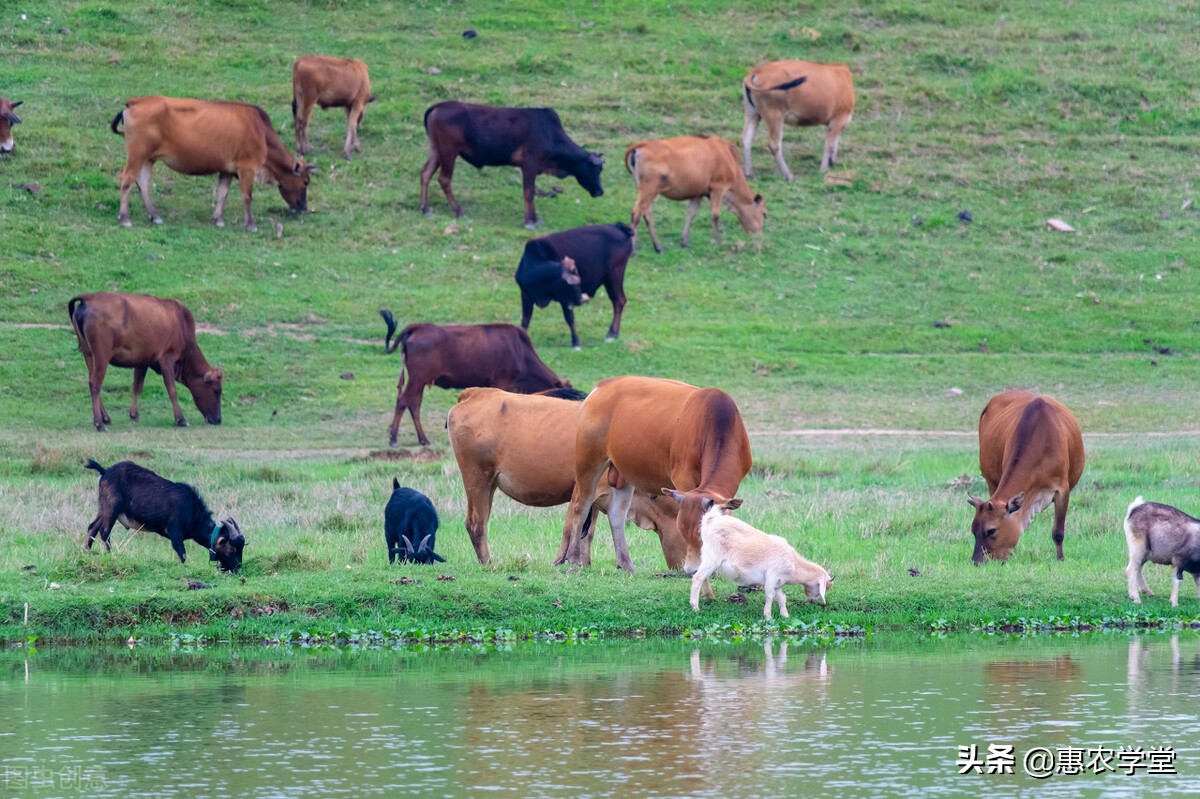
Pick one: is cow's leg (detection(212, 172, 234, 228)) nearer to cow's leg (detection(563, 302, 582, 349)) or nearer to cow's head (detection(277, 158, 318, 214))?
cow's head (detection(277, 158, 318, 214))

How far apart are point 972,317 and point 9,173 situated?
15615 mm

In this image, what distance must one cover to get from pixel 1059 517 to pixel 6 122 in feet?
67.9

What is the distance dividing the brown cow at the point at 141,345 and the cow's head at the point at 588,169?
8.74 metres

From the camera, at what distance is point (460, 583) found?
1234 centimetres

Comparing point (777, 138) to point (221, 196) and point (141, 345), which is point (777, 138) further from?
point (141, 345)

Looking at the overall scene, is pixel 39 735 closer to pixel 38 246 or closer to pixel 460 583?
pixel 460 583

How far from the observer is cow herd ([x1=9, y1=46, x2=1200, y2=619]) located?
12.4m

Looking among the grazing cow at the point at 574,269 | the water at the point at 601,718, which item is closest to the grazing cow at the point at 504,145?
the grazing cow at the point at 574,269

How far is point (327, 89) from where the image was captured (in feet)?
101

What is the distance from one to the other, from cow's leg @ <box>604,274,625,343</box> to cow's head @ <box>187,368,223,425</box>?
5.78 meters

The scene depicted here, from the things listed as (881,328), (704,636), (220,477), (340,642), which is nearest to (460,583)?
(340,642)

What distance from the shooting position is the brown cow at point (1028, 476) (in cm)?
1392

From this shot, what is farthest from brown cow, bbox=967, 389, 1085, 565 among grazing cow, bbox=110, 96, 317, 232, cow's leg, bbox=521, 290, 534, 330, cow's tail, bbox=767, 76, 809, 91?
cow's tail, bbox=767, 76, 809, 91

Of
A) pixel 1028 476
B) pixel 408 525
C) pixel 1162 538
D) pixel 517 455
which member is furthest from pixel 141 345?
pixel 1162 538
